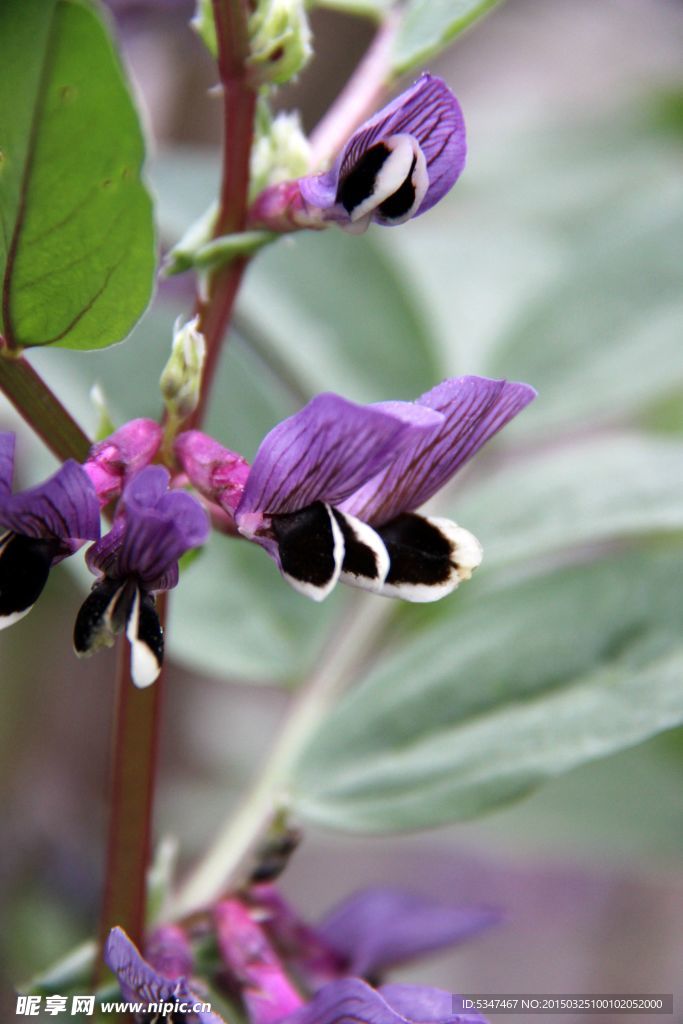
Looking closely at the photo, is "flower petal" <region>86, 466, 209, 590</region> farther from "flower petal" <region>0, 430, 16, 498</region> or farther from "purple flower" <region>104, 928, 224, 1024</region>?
"purple flower" <region>104, 928, 224, 1024</region>

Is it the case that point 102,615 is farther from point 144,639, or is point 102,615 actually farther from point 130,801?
point 130,801

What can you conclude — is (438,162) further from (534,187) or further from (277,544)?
(534,187)

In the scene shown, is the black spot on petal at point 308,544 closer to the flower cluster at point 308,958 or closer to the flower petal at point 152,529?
the flower petal at point 152,529

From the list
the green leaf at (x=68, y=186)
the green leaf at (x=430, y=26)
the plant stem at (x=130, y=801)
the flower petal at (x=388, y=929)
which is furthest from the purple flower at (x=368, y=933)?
the green leaf at (x=430, y=26)

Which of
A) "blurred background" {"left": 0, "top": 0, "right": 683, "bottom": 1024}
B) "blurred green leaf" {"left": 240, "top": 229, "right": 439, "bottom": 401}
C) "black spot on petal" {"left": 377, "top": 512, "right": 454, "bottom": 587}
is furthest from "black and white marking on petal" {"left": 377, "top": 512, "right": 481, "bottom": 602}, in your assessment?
"blurred green leaf" {"left": 240, "top": 229, "right": 439, "bottom": 401}

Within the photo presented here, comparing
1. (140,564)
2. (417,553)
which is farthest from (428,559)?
(140,564)

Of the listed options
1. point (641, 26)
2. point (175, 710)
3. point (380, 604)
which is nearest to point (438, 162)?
point (380, 604)
